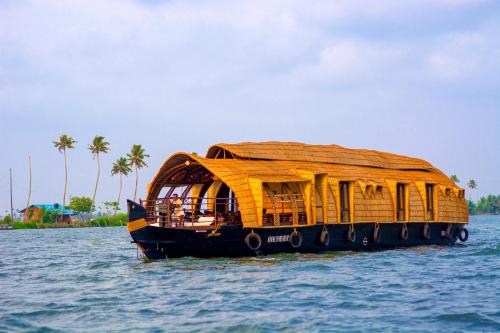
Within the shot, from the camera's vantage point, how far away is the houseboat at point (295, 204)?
830 inches

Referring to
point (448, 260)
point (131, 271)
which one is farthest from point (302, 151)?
point (131, 271)

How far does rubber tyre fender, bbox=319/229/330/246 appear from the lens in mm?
22875

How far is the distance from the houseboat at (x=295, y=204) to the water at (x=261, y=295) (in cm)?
79

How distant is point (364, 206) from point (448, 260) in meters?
4.51

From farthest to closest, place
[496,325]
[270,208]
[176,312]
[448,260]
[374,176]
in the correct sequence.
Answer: [374,176] → [270,208] → [448,260] → [176,312] → [496,325]

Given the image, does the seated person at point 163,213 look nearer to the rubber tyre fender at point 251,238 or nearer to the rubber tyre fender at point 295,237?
the rubber tyre fender at point 251,238

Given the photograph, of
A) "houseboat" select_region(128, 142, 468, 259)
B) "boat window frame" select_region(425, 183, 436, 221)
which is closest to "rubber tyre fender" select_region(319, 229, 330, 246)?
"houseboat" select_region(128, 142, 468, 259)

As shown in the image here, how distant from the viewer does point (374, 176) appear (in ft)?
88.4

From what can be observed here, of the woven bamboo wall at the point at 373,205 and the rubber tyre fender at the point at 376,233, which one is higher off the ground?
the woven bamboo wall at the point at 373,205

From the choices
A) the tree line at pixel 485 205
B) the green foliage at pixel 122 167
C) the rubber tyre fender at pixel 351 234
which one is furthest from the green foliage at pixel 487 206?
the rubber tyre fender at pixel 351 234

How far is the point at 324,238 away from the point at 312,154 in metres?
4.57

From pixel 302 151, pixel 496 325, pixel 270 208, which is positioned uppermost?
pixel 302 151

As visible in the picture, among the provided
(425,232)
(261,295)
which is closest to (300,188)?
(425,232)

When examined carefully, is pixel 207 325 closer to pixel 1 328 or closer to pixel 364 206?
pixel 1 328
